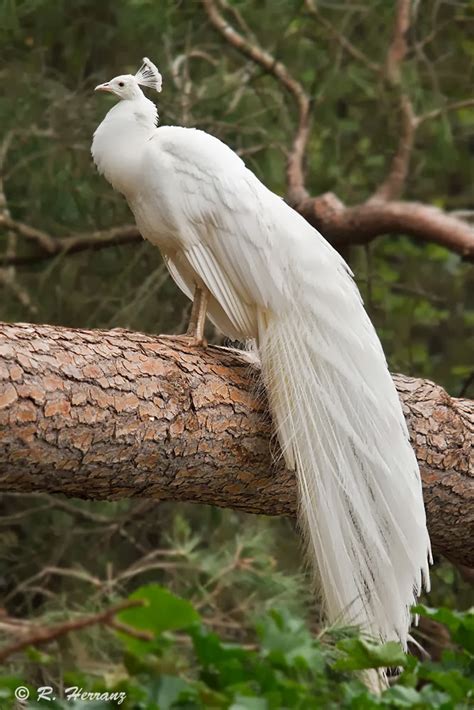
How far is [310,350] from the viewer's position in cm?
246

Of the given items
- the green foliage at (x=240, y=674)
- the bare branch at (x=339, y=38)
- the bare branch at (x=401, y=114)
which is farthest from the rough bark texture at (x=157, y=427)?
the bare branch at (x=339, y=38)

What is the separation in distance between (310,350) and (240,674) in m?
1.22

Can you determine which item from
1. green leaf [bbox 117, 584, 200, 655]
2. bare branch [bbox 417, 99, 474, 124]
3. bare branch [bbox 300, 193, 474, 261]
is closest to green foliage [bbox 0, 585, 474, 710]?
green leaf [bbox 117, 584, 200, 655]

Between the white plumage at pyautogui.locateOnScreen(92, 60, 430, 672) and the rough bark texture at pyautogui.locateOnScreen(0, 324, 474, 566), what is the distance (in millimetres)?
86

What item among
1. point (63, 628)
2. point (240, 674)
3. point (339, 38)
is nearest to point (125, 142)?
point (240, 674)

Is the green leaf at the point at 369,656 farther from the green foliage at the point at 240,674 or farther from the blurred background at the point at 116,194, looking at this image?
the blurred background at the point at 116,194

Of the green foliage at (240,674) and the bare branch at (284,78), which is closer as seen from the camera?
the green foliage at (240,674)

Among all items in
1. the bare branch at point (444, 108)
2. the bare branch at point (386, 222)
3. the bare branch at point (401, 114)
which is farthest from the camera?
the bare branch at point (444, 108)

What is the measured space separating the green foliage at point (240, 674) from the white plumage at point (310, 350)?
0.86m

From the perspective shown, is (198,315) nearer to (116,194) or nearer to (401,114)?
(116,194)

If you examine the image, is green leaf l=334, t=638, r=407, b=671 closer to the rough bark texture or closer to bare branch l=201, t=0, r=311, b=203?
the rough bark texture

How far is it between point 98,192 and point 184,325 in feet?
1.95

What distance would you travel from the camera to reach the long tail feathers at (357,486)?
2357mm

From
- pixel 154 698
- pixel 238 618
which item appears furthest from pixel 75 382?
pixel 238 618
